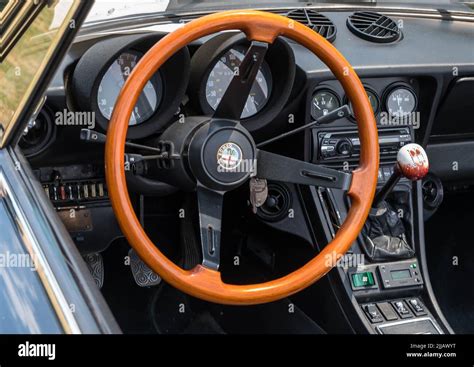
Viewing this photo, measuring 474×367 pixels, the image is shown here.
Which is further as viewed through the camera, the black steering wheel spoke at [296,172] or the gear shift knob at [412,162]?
the gear shift knob at [412,162]

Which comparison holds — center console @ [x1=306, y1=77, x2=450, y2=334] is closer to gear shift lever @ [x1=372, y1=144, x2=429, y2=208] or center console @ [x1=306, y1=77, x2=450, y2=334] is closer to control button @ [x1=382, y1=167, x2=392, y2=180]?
control button @ [x1=382, y1=167, x2=392, y2=180]

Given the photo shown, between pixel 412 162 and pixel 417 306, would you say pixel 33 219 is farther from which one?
pixel 417 306

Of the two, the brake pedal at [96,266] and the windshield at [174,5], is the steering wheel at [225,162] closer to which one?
the windshield at [174,5]

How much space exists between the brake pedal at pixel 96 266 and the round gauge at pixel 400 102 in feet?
3.68

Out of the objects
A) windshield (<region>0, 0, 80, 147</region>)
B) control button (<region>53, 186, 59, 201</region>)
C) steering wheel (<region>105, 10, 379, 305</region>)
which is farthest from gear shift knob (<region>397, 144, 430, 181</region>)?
windshield (<region>0, 0, 80, 147</region>)

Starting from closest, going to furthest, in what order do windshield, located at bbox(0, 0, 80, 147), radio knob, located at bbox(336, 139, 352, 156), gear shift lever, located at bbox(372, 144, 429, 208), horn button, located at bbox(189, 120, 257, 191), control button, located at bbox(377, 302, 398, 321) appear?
windshield, located at bbox(0, 0, 80, 147) → horn button, located at bbox(189, 120, 257, 191) → gear shift lever, located at bbox(372, 144, 429, 208) → control button, located at bbox(377, 302, 398, 321) → radio knob, located at bbox(336, 139, 352, 156)

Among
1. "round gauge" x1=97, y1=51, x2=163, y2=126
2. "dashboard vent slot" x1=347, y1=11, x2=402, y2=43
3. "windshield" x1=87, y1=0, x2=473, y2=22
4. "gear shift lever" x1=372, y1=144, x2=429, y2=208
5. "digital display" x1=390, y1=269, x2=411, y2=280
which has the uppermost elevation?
"windshield" x1=87, y1=0, x2=473, y2=22

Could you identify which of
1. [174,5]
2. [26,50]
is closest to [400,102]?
[174,5]

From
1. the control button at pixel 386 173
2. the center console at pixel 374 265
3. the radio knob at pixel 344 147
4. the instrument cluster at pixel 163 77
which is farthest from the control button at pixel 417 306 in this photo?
the instrument cluster at pixel 163 77

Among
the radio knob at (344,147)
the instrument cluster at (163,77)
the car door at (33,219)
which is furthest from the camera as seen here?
the radio knob at (344,147)

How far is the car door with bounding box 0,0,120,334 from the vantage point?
4.33 feet

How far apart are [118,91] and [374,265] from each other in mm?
1004

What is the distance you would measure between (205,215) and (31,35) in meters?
0.66

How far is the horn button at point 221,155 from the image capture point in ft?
6.75
